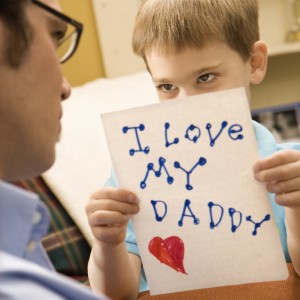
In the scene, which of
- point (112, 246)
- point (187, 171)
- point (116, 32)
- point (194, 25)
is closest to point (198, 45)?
point (194, 25)

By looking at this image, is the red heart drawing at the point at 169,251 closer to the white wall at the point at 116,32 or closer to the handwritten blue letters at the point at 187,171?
the handwritten blue letters at the point at 187,171

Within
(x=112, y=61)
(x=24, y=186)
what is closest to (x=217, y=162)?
(x=24, y=186)

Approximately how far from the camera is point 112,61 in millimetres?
2102

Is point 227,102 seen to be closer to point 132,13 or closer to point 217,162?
point 217,162

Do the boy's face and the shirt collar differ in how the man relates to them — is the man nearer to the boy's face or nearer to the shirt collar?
the shirt collar

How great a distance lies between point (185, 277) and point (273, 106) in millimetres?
1503


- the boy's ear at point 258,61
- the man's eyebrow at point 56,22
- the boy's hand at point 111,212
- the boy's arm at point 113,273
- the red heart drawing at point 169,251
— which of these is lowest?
the boy's arm at point 113,273

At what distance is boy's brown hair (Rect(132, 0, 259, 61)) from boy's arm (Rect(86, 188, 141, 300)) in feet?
1.08

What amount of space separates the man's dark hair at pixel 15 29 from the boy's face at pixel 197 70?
1.36 ft

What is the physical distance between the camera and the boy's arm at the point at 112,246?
0.85 metres

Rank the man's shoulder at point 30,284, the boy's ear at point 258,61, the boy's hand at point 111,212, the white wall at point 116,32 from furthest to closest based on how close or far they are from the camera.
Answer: the white wall at point 116,32
the boy's ear at point 258,61
the boy's hand at point 111,212
the man's shoulder at point 30,284

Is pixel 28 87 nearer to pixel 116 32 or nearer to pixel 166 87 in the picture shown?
pixel 166 87

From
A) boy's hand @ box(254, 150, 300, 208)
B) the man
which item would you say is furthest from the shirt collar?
boy's hand @ box(254, 150, 300, 208)

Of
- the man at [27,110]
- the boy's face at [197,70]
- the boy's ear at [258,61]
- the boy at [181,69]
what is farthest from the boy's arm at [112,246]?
the boy's ear at [258,61]
